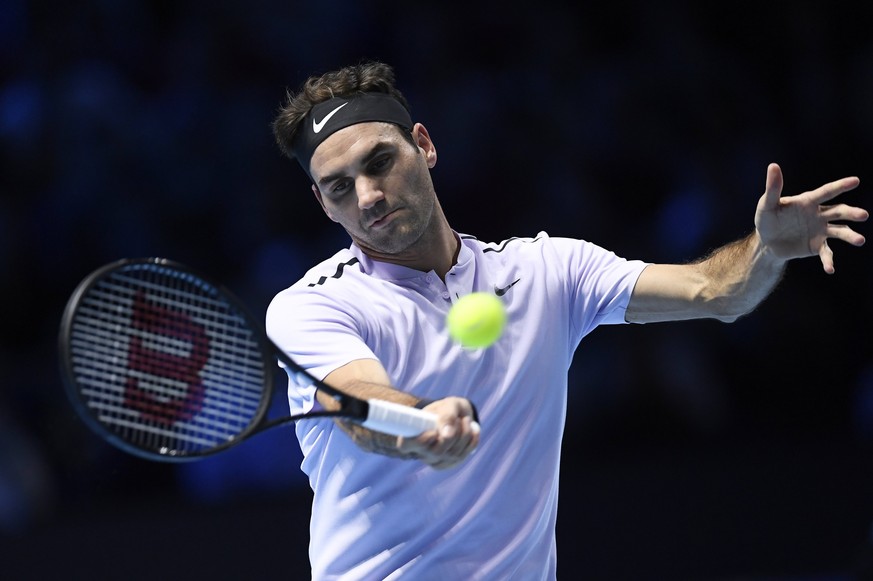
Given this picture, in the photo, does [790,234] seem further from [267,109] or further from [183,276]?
[267,109]

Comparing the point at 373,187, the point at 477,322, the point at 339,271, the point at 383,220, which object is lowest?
the point at 477,322

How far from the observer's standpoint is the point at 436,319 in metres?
3.78

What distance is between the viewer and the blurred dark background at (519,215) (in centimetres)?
680

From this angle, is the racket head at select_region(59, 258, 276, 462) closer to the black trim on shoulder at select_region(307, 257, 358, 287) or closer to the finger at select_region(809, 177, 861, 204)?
the black trim on shoulder at select_region(307, 257, 358, 287)

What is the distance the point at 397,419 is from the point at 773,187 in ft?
4.73

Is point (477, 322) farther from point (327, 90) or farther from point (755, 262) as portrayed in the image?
point (327, 90)

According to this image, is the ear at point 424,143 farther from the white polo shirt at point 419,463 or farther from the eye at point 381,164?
the white polo shirt at point 419,463

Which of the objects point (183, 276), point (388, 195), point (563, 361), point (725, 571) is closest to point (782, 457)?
point (725, 571)

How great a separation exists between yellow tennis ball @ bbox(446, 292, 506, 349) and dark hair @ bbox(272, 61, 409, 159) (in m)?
0.89

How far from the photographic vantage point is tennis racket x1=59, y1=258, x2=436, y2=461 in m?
3.04

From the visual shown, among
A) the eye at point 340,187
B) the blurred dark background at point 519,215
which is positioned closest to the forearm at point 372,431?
the eye at point 340,187

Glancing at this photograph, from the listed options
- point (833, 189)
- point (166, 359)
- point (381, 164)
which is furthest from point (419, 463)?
point (833, 189)

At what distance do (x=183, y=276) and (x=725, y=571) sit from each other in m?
4.55

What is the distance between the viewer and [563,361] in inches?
154
